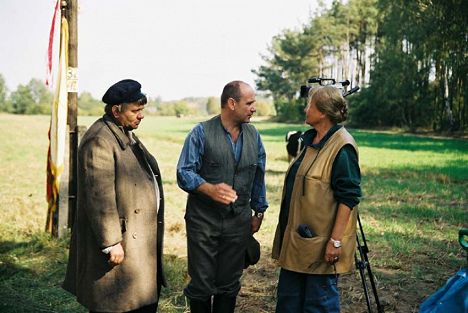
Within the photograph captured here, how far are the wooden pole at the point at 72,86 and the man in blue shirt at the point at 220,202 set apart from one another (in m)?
3.77

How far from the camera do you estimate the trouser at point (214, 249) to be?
3.78m

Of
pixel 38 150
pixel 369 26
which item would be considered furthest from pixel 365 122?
pixel 38 150

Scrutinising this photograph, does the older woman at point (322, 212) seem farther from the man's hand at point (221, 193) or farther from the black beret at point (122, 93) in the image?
the black beret at point (122, 93)

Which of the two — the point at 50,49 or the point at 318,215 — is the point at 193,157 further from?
the point at 50,49

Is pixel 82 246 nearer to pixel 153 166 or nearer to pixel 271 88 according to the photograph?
pixel 153 166

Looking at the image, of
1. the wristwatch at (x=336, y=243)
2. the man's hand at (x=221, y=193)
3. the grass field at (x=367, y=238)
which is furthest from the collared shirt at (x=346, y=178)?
the grass field at (x=367, y=238)

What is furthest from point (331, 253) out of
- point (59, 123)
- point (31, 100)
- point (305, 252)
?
point (31, 100)

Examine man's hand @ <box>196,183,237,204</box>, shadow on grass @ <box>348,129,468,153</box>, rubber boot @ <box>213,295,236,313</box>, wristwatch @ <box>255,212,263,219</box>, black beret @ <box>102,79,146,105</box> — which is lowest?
rubber boot @ <box>213,295,236,313</box>

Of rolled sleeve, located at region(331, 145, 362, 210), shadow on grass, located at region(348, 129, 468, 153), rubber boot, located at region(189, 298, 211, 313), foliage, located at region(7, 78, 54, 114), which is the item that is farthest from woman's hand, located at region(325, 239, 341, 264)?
foliage, located at region(7, 78, 54, 114)

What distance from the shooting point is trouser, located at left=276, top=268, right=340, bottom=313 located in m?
3.48

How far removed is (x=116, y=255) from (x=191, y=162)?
880mm

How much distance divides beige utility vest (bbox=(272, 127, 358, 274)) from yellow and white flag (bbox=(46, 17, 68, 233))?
4.47 m

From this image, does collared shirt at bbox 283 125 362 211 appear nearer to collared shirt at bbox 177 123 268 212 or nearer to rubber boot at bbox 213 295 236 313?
collared shirt at bbox 177 123 268 212

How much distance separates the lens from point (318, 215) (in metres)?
3.42
